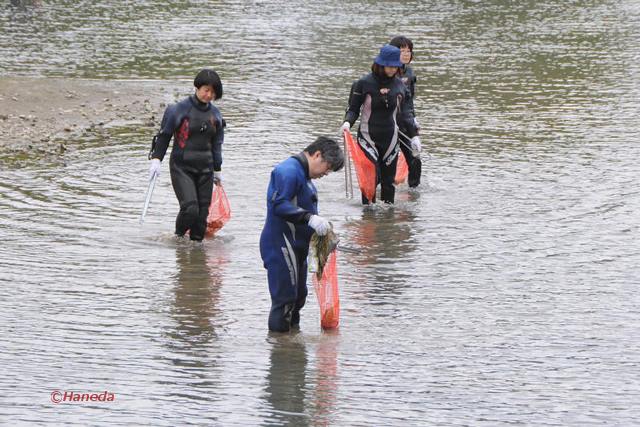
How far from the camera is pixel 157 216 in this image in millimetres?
13797

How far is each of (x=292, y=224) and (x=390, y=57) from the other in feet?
15.7

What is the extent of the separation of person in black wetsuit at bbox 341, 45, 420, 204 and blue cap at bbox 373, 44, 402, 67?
96mm

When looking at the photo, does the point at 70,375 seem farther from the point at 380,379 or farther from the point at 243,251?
the point at 243,251

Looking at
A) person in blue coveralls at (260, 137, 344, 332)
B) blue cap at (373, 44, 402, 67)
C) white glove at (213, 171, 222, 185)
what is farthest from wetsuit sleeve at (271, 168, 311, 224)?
blue cap at (373, 44, 402, 67)

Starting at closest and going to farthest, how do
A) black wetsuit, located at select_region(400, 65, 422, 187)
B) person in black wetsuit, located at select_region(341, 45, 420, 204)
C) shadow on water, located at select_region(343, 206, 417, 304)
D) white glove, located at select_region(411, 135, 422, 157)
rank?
shadow on water, located at select_region(343, 206, 417, 304) → person in black wetsuit, located at select_region(341, 45, 420, 204) → white glove, located at select_region(411, 135, 422, 157) → black wetsuit, located at select_region(400, 65, 422, 187)

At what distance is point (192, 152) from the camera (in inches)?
484

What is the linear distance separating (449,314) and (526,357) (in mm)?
1210

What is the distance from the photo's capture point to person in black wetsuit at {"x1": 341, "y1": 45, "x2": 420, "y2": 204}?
562 inches

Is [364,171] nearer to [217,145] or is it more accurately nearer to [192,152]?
[217,145]

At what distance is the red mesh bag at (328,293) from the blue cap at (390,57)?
15.0ft

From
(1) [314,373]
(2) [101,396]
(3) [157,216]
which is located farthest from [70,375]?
(3) [157,216]

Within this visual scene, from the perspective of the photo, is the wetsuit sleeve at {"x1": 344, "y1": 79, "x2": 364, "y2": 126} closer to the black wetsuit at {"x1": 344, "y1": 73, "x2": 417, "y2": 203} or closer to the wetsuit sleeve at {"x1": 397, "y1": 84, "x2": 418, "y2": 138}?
the black wetsuit at {"x1": 344, "y1": 73, "x2": 417, "y2": 203}

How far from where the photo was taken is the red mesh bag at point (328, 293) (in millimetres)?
9609

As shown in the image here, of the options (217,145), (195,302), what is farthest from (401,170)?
(195,302)
